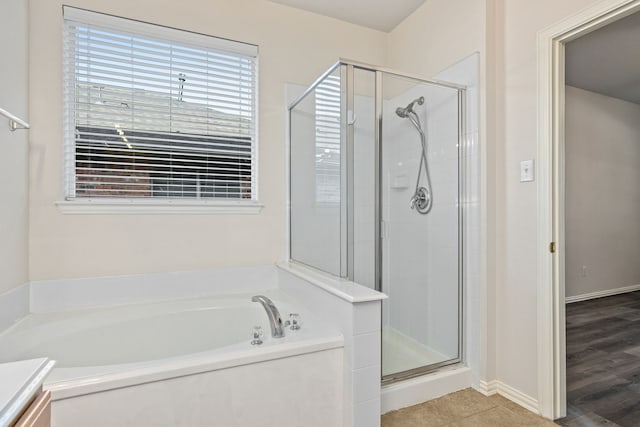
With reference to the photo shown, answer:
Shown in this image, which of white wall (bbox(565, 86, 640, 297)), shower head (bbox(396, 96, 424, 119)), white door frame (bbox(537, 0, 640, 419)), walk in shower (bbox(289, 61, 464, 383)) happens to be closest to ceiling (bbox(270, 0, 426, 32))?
walk in shower (bbox(289, 61, 464, 383))

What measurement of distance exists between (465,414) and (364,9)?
109 inches

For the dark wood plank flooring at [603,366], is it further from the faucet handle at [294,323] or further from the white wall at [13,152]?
the white wall at [13,152]

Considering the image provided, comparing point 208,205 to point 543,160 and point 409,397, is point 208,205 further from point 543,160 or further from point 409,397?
point 543,160

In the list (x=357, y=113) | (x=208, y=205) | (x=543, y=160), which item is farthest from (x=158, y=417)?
(x=543, y=160)

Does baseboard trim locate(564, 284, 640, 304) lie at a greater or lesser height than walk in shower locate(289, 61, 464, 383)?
lesser

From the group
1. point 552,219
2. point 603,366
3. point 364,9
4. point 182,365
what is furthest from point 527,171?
point 182,365

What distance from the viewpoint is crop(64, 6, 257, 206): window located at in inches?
82.8

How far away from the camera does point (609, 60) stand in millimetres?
3299

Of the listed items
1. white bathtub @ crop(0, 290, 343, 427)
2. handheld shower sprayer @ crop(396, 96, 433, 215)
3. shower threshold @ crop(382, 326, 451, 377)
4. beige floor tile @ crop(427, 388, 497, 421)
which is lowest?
beige floor tile @ crop(427, 388, 497, 421)

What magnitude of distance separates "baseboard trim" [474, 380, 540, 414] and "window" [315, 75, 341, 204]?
138 centimetres

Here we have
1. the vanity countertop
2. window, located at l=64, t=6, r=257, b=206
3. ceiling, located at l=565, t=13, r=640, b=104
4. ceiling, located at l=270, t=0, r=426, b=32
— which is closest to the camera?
the vanity countertop

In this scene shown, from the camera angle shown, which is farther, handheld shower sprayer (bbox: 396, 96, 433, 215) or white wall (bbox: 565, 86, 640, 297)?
white wall (bbox: 565, 86, 640, 297)

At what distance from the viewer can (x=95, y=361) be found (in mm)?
1851

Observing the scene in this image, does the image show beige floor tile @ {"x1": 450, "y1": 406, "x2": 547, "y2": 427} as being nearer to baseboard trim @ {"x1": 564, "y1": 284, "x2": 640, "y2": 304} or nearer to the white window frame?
Answer: the white window frame
